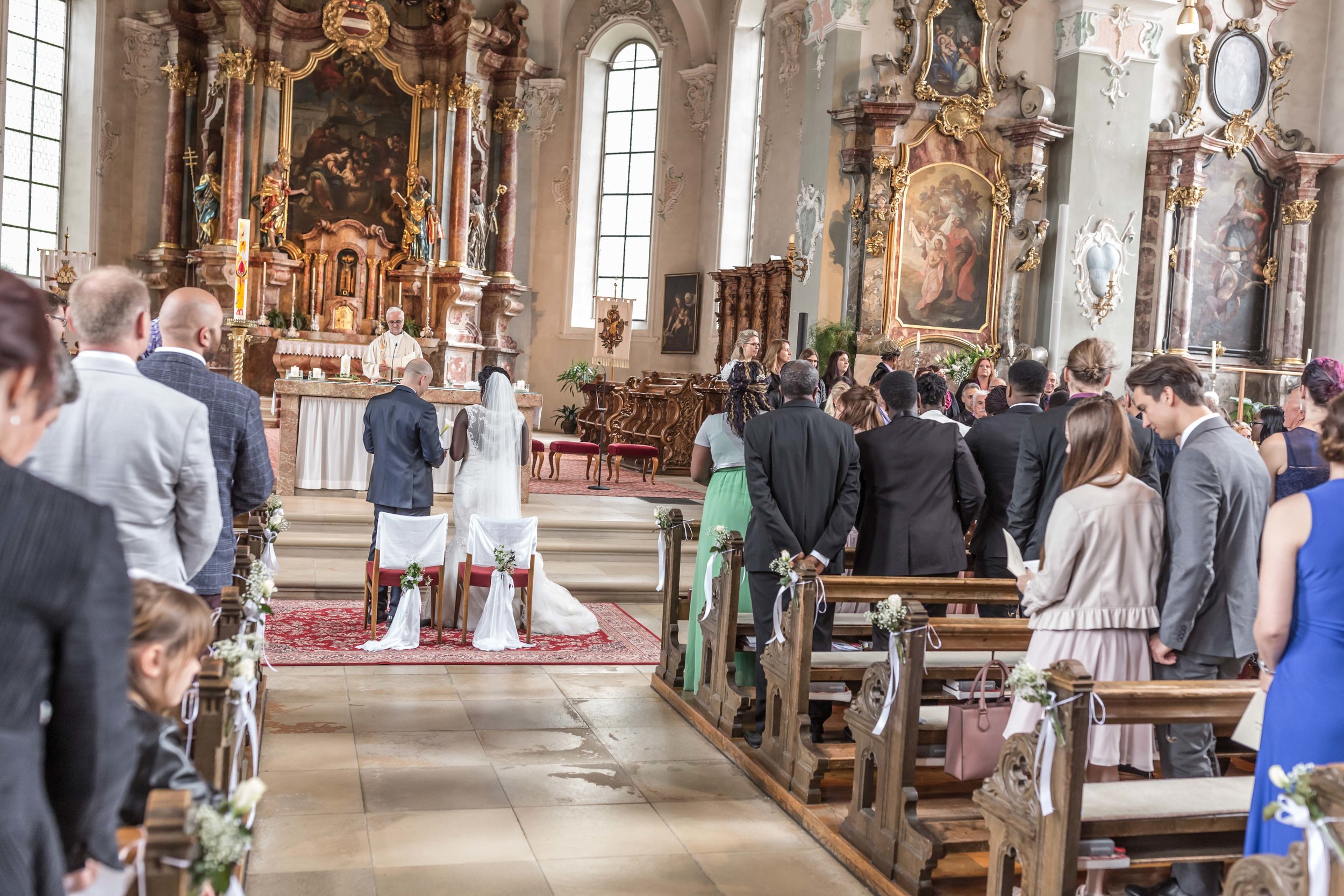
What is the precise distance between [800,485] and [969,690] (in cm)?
120

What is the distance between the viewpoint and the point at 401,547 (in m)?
6.89

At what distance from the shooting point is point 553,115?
20.3m

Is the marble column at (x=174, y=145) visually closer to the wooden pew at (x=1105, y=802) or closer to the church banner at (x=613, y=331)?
the church banner at (x=613, y=331)

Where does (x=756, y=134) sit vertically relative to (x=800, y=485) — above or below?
above

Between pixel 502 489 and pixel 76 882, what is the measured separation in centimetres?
584

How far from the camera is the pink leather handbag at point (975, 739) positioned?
3717mm

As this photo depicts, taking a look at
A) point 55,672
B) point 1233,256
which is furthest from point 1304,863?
point 1233,256

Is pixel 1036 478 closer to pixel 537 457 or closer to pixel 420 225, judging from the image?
pixel 537 457

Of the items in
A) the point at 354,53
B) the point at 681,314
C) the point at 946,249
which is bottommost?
the point at 681,314

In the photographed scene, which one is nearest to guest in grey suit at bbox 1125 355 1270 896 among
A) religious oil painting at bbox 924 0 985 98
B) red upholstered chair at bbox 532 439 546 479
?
red upholstered chair at bbox 532 439 546 479

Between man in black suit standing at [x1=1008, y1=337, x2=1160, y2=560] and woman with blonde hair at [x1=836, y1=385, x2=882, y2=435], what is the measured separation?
2.99ft

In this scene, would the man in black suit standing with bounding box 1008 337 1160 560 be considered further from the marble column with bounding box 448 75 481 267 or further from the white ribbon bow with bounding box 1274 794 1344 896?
the marble column with bounding box 448 75 481 267

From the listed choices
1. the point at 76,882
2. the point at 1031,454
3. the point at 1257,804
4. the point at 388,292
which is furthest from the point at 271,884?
the point at 388,292

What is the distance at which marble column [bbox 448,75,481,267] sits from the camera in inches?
703
